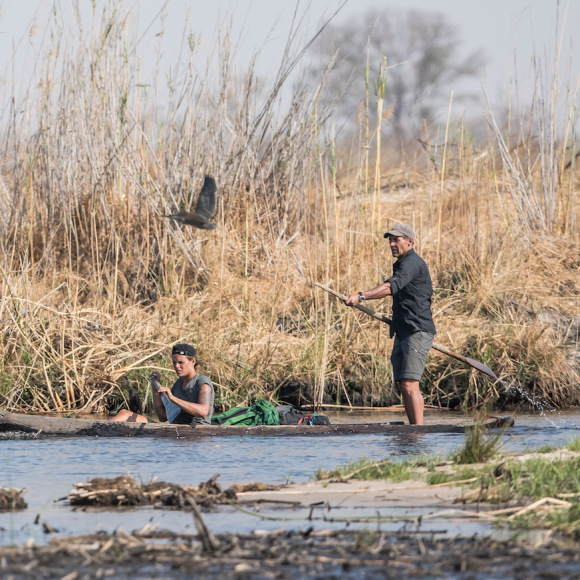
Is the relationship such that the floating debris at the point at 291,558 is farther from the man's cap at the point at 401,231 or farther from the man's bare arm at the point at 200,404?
the man's cap at the point at 401,231

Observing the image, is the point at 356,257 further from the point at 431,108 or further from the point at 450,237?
the point at 431,108

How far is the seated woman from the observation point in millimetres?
7762

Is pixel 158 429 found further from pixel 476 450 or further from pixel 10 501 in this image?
pixel 10 501

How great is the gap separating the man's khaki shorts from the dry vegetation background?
4.47ft

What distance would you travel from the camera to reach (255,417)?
26.0 ft

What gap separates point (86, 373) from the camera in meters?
9.40

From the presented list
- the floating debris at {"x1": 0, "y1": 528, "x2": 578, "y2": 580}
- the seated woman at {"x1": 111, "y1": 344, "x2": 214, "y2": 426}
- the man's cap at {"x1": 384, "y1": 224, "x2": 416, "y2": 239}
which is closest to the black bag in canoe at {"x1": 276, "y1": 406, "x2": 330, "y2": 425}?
the seated woman at {"x1": 111, "y1": 344, "x2": 214, "y2": 426}

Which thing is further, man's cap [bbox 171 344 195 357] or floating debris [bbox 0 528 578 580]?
man's cap [bbox 171 344 195 357]

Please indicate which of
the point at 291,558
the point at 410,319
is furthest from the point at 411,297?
the point at 291,558

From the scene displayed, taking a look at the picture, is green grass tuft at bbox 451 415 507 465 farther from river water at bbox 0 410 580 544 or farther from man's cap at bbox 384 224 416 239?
man's cap at bbox 384 224 416 239

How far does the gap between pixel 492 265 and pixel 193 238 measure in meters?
3.76

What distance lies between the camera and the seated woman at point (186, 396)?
7762mm

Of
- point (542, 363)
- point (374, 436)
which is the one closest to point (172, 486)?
point (374, 436)

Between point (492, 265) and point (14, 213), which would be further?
point (492, 265)
